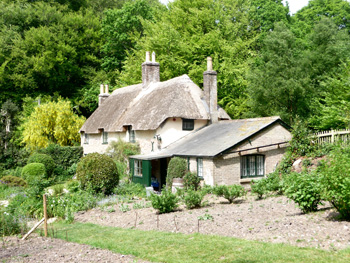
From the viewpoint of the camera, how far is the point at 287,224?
912cm

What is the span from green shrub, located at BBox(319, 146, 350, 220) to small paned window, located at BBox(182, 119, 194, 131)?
14251mm

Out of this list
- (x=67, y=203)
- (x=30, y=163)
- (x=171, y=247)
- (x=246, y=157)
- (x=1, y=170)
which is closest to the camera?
(x=171, y=247)

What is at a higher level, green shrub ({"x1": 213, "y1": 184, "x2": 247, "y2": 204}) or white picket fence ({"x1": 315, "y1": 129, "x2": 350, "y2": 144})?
→ white picket fence ({"x1": 315, "y1": 129, "x2": 350, "y2": 144})

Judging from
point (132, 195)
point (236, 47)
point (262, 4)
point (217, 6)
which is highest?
point (262, 4)

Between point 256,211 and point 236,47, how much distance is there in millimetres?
22400

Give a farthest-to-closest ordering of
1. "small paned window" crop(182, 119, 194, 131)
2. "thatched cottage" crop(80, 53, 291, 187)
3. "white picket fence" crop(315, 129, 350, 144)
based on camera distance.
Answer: "small paned window" crop(182, 119, 194, 131)
"thatched cottage" crop(80, 53, 291, 187)
"white picket fence" crop(315, 129, 350, 144)

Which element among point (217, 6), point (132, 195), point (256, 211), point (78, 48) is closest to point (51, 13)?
point (78, 48)

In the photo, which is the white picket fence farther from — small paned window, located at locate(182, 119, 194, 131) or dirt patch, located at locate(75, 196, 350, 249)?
small paned window, located at locate(182, 119, 194, 131)

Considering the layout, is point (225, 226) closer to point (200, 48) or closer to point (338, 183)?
point (338, 183)

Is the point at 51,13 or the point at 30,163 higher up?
the point at 51,13

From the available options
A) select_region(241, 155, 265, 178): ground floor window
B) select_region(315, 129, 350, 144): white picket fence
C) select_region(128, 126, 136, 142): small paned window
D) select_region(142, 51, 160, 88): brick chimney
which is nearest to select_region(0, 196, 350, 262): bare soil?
select_region(241, 155, 265, 178): ground floor window

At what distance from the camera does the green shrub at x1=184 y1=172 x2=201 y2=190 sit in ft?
59.4

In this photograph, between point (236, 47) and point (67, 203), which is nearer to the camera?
point (67, 203)

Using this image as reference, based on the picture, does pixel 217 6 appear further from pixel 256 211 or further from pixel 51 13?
pixel 256 211
